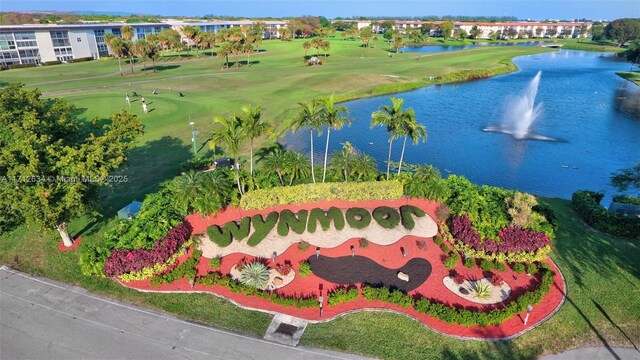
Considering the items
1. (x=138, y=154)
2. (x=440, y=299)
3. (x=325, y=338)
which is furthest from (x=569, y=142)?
(x=138, y=154)

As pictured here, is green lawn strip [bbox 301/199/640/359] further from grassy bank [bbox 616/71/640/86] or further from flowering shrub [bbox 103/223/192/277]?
grassy bank [bbox 616/71/640/86]

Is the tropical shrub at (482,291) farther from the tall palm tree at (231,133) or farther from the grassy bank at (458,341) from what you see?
the tall palm tree at (231,133)

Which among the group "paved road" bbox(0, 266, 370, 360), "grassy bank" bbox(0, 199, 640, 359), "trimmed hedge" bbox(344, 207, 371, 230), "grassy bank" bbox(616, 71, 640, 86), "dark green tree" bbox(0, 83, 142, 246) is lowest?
"paved road" bbox(0, 266, 370, 360)

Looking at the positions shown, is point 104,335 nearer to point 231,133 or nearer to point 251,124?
point 231,133

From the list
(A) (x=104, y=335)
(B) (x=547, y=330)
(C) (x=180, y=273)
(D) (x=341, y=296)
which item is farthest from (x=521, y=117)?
(A) (x=104, y=335)

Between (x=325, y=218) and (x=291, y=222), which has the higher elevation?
(x=325, y=218)

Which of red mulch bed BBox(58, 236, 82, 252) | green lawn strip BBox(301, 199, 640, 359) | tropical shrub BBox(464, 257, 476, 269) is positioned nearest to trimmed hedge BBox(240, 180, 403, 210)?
tropical shrub BBox(464, 257, 476, 269)
